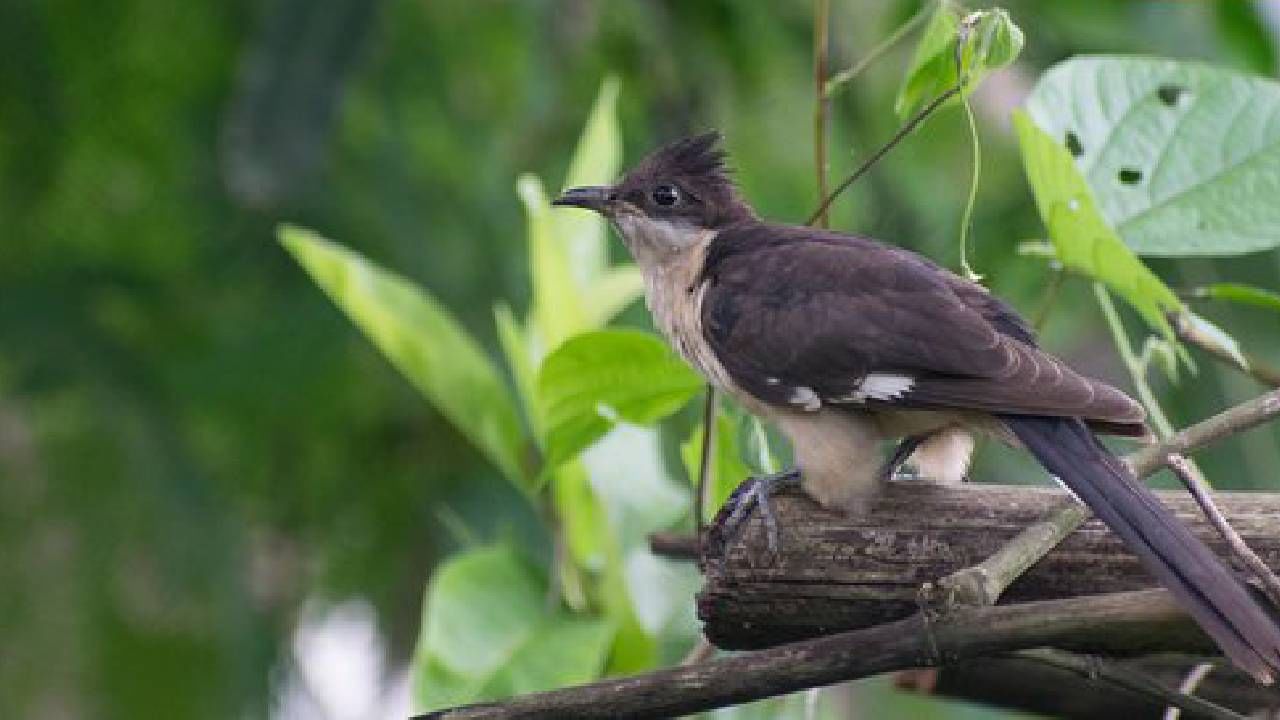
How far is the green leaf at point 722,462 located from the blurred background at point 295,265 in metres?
0.97

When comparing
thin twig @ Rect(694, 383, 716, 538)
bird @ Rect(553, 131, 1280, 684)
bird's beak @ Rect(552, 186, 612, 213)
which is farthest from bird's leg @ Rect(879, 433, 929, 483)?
bird's beak @ Rect(552, 186, 612, 213)

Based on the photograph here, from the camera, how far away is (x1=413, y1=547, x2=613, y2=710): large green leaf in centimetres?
274

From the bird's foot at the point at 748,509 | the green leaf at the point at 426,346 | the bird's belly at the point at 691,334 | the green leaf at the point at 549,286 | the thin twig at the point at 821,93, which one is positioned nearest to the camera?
the bird's foot at the point at 748,509

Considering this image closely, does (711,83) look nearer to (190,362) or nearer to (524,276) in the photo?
(524,276)

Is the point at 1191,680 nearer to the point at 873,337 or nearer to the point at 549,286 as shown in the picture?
the point at 873,337

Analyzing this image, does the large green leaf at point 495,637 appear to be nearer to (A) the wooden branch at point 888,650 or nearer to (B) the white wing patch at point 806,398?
(B) the white wing patch at point 806,398

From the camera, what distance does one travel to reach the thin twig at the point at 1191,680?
7.98 feet

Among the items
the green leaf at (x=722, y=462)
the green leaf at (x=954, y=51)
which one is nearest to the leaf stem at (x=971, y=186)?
the green leaf at (x=954, y=51)

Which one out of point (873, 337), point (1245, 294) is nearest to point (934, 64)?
point (873, 337)

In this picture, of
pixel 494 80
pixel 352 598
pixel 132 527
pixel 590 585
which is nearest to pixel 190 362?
pixel 132 527

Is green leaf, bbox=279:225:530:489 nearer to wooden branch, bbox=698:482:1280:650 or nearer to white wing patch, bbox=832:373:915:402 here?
white wing patch, bbox=832:373:915:402

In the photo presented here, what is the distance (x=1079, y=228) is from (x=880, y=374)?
0.29 metres

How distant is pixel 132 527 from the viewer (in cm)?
394

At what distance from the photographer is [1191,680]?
2.51 meters
